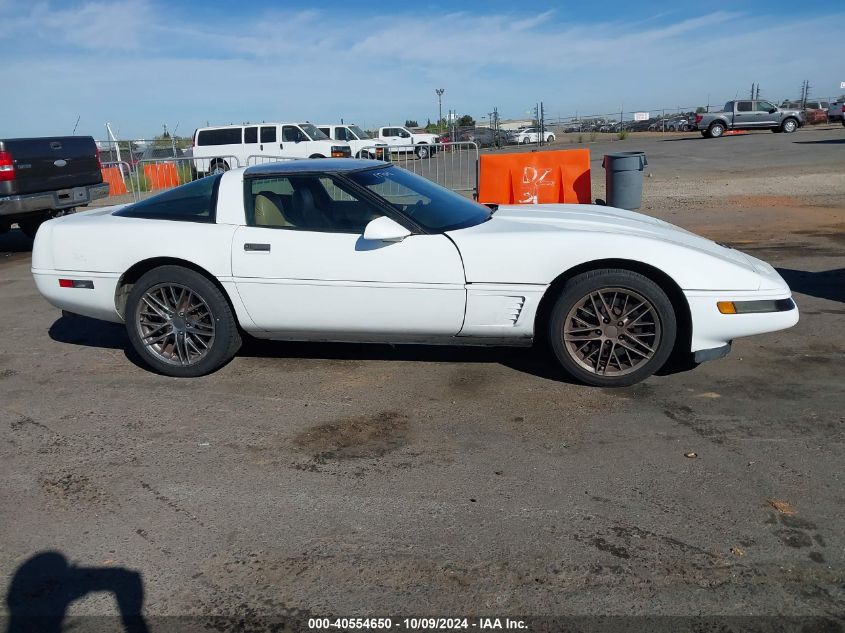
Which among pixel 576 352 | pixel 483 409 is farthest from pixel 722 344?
pixel 483 409

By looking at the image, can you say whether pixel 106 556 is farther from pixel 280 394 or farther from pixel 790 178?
pixel 790 178

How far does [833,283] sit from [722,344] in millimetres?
3280

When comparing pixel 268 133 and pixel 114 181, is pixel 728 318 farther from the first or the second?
pixel 268 133

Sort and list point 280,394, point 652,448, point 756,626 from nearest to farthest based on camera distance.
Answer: point 756,626
point 652,448
point 280,394

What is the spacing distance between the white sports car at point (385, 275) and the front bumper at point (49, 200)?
209 inches

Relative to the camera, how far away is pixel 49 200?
1008 centimetres

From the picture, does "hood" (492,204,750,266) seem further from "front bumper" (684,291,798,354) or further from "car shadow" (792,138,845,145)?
"car shadow" (792,138,845,145)

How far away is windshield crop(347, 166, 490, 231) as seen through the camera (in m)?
4.64

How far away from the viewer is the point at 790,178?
52.3 feet

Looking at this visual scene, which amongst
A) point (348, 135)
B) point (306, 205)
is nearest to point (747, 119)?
point (348, 135)

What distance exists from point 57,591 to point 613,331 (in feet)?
10.3

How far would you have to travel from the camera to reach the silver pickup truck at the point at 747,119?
35.5 meters

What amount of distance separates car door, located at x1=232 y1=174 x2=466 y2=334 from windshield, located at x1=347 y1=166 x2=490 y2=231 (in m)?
0.17

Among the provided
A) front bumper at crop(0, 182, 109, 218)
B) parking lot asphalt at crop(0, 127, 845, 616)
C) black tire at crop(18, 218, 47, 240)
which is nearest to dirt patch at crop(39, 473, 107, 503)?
parking lot asphalt at crop(0, 127, 845, 616)
